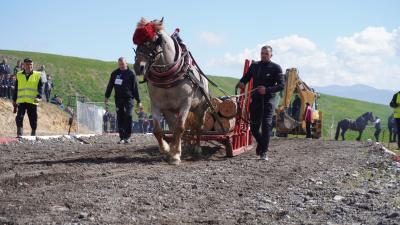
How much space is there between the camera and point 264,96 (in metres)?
10.2

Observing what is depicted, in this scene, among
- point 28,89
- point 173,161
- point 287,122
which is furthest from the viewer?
point 287,122

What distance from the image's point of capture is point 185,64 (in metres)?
9.35

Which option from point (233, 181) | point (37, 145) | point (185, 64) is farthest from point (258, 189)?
point (37, 145)

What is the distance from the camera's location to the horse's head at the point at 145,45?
8.60m

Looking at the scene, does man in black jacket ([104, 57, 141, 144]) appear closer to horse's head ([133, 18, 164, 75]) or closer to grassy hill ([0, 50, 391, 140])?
horse's head ([133, 18, 164, 75])

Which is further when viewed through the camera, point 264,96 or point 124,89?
point 124,89

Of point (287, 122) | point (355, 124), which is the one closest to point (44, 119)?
point (287, 122)

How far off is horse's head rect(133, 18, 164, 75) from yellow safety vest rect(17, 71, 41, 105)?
5.50 metres

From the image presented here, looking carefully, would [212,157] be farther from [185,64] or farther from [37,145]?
[37,145]

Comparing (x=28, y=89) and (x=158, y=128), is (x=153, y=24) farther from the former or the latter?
(x=28, y=89)

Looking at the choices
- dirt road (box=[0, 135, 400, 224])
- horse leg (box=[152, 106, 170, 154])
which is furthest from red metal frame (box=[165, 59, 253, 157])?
horse leg (box=[152, 106, 170, 154])

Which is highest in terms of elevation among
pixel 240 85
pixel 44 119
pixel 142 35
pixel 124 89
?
pixel 142 35

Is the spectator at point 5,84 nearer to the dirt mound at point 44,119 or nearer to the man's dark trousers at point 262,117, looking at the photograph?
the dirt mound at point 44,119

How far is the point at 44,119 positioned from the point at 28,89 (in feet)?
41.8
